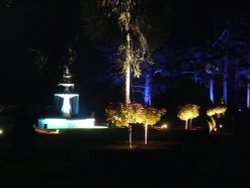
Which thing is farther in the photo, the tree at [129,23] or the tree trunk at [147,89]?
the tree trunk at [147,89]

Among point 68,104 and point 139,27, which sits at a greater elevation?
point 139,27

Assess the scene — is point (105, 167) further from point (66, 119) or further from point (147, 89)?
point (147, 89)

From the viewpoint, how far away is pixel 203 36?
47781mm

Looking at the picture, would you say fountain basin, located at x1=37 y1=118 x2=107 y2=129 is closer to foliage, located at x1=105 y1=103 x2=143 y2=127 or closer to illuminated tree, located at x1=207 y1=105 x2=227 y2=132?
illuminated tree, located at x1=207 y1=105 x2=227 y2=132


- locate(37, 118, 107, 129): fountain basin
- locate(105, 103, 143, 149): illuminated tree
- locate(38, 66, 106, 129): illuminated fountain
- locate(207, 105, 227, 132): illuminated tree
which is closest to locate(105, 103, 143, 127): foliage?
locate(105, 103, 143, 149): illuminated tree

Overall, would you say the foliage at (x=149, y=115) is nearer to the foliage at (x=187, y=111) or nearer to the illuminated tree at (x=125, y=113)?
the illuminated tree at (x=125, y=113)

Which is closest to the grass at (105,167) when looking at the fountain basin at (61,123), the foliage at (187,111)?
the foliage at (187,111)

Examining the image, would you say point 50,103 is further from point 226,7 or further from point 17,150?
point 17,150

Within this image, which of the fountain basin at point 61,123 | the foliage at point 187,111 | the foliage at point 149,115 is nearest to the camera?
the foliage at point 149,115

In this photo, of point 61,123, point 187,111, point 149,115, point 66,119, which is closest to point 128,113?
point 149,115

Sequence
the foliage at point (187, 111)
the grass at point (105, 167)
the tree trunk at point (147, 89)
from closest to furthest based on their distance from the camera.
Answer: the grass at point (105, 167)
the foliage at point (187, 111)
the tree trunk at point (147, 89)

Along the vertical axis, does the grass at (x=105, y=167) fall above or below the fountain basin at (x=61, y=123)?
below

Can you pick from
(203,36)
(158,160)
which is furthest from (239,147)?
(203,36)

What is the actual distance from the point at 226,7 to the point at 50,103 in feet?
61.3
